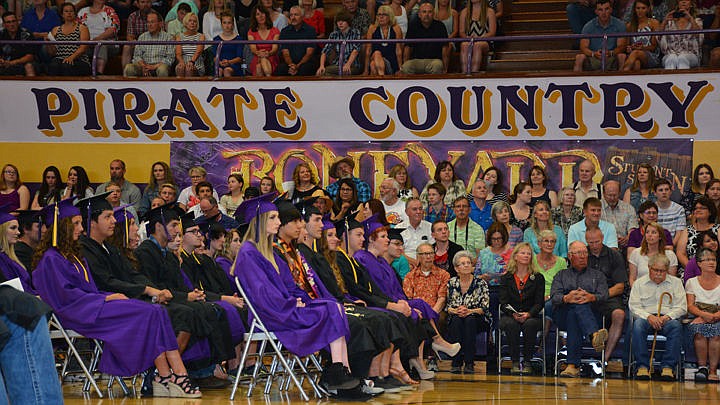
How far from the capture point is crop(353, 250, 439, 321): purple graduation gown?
10.7 metres

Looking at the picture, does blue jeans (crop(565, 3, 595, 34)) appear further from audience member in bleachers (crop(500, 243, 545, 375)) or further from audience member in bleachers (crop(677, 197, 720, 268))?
audience member in bleachers (crop(500, 243, 545, 375))

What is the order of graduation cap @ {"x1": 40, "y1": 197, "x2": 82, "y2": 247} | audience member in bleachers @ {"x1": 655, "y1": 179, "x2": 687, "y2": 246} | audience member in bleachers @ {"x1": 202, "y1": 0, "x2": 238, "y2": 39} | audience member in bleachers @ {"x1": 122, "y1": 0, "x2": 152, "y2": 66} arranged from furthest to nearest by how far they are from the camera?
audience member in bleachers @ {"x1": 122, "y1": 0, "x2": 152, "y2": 66}, audience member in bleachers @ {"x1": 202, "y1": 0, "x2": 238, "y2": 39}, audience member in bleachers @ {"x1": 655, "y1": 179, "x2": 687, "y2": 246}, graduation cap @ {"x1": 40, "y1": 197, "x2": 82, "y2": 247}

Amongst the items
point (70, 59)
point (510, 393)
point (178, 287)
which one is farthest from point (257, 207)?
point (70, 59)

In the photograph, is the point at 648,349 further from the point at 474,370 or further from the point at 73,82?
the point at 73,82

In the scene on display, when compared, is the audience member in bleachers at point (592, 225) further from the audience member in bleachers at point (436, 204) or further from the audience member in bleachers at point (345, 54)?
the audience member in bleachers at point (345, 54)

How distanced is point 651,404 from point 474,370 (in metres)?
2.93

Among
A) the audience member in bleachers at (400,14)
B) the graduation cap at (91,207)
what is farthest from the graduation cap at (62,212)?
the audience member in bleachers at (400,14)

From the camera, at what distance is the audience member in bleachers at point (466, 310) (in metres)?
11.5

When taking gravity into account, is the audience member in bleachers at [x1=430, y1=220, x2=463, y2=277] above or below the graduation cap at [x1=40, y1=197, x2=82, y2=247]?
below

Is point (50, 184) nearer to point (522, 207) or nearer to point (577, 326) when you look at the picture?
point (522, 207)

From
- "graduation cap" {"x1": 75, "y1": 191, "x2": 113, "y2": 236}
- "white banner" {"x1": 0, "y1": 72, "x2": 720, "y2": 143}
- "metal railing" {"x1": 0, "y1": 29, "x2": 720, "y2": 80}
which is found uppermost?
"metal railing" {"x1": 0, "y1": 29, "x2": 720, "y2": 80}

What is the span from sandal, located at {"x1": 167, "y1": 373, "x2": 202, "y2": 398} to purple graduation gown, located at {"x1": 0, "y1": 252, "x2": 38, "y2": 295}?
51.9 inches

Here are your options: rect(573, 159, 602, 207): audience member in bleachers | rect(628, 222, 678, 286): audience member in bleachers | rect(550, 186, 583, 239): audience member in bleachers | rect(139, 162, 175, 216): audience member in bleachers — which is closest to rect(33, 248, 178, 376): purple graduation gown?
rect(139, 162, 175, 216): audience member in bleachers

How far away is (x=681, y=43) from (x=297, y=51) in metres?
4.75
